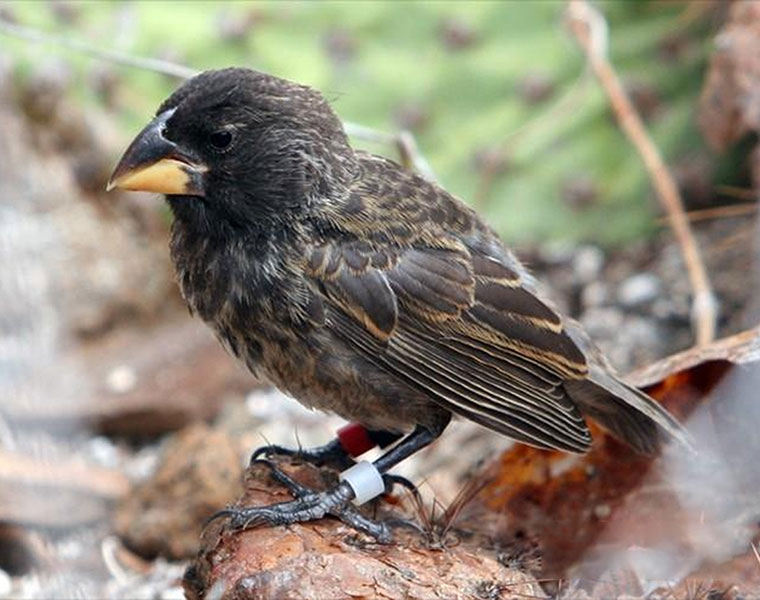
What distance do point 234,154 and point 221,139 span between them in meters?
0.05

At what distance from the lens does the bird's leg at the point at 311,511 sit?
3428mm

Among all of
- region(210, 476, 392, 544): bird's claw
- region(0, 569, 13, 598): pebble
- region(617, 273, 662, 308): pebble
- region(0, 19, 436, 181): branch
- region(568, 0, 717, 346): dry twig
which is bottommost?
region(0, 569, 13, 598): pebble

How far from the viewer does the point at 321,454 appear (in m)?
4.14

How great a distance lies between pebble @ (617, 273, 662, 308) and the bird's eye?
231 centimetres

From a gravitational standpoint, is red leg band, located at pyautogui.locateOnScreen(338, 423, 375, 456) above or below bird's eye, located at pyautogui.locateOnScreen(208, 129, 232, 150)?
below

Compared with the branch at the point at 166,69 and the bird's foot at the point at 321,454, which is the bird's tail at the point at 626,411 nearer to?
the bird's foot at the point at 321,454

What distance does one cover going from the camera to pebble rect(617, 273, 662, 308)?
5.71 m

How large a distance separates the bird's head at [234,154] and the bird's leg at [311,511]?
2.15 feet

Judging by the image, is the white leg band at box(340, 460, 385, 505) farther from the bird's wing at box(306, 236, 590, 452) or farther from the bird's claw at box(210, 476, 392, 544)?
the bird's wing at box(306, 236, 590, 452)

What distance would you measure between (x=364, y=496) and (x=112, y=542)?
1.37 meters

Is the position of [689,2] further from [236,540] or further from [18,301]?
[236,540]

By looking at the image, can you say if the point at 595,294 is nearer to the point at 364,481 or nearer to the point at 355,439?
the point at 355,439

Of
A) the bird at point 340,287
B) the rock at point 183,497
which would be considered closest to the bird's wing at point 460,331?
the bird at point 340,287

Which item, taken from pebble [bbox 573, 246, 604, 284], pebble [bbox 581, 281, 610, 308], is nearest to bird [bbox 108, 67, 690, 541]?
pebble [bbox 581, 281, 610, 308]
